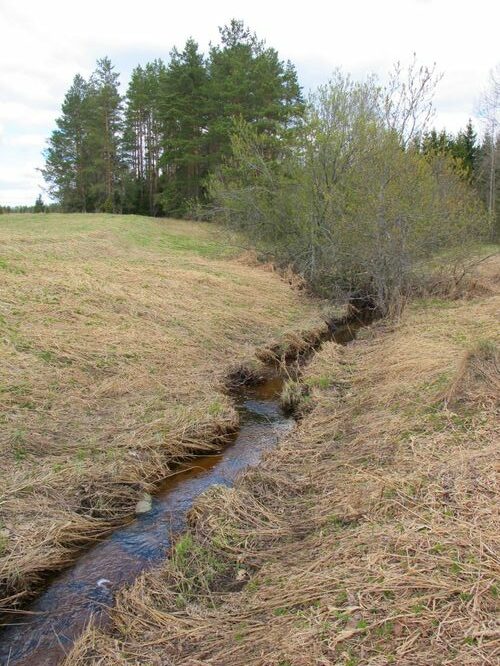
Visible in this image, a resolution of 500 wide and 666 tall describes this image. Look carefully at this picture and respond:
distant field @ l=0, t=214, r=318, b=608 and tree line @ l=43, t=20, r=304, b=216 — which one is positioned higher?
tree line @ l=43, t=20, r=304, b=216

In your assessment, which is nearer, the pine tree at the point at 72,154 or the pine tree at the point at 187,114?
the pine tree at the point at 187,114

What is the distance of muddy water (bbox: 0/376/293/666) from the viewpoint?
367cm

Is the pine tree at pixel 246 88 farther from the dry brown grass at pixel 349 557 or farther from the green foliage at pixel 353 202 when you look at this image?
the dry brown grass at pixel 349 557

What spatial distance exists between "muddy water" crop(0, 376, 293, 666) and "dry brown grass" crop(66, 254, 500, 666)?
0.31m

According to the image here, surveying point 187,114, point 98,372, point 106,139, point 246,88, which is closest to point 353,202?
point 98,372

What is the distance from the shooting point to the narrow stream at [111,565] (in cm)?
367

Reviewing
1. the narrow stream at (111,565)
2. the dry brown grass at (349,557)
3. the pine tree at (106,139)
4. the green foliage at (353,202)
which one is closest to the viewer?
the dry brown grass at (349,557)

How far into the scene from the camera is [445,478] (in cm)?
421

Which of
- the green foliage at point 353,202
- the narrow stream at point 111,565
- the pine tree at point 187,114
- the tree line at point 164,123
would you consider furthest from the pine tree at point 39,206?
the narrow stream at point 111,565

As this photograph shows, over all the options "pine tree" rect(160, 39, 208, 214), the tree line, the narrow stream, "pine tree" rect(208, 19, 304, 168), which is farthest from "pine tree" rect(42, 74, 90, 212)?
the narrow stream

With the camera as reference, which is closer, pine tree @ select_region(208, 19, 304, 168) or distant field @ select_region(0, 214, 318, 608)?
distant field @ select_region(0, 214, 318, 608)

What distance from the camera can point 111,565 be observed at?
4.48 metres

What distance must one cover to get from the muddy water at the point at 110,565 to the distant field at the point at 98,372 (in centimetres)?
21

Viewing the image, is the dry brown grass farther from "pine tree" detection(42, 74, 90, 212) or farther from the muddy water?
"pine tree" detection(42, 74, 90, 212)
